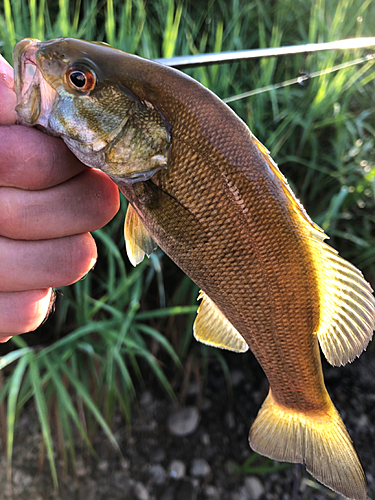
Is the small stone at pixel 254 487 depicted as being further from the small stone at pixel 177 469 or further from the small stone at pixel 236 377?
the small stone at pixel 236 377

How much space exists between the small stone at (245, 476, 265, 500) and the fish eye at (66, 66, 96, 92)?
168 centimetres

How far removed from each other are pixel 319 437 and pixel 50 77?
0.91m

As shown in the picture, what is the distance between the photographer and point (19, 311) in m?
0.85

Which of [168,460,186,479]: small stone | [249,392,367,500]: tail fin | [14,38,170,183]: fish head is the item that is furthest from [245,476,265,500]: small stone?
[14,38,170,183]: fish head

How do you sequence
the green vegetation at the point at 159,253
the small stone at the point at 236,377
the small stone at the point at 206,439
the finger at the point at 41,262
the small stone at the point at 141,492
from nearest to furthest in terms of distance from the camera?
the finger at the point at 41,262, the green vegetation at the point at 159,253, the small stone at the point at 141,492, the small stone at the point at 206,439, the small stone at the point at 236,377

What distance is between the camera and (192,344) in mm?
1785

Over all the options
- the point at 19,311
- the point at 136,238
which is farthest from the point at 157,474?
the point at 136,238

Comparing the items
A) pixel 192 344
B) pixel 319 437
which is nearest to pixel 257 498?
pixel 192 344

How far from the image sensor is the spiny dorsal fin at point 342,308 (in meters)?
0.77

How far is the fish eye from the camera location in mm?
680

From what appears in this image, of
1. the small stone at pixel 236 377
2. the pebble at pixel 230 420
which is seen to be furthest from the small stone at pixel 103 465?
the small stone at pixel 236 377

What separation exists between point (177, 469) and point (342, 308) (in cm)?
126

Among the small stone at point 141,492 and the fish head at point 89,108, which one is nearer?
the fish head at point 89,108

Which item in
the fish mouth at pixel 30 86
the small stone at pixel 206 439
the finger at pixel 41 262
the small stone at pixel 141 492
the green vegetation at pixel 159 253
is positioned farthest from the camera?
the small stone at pixel 206 439
